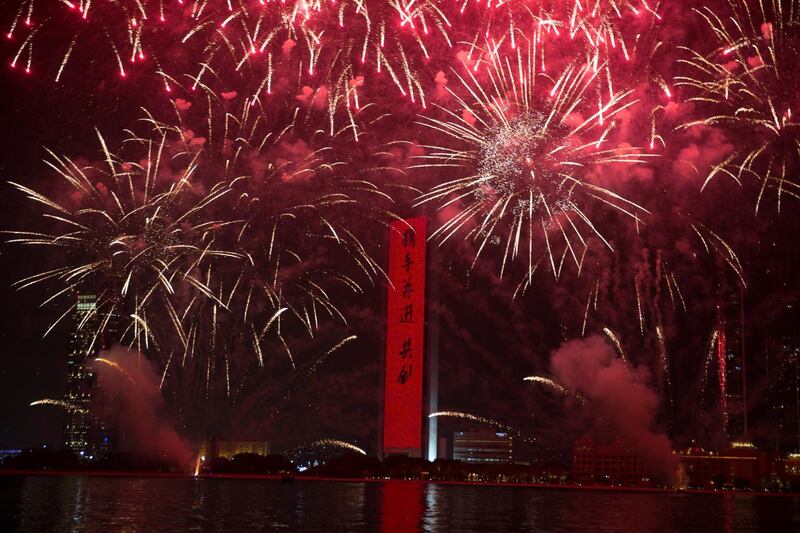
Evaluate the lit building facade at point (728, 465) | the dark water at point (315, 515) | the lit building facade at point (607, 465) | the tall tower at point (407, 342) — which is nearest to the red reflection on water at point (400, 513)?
the dark water at point (315, 515)

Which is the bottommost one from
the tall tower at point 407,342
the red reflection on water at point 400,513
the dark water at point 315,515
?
the dark water at point 315,515

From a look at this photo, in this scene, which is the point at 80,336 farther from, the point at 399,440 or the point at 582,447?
the point at 582,447

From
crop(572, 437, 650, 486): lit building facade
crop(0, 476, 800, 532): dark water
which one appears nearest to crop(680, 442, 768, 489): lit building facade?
crop(572, 437, 650, 486): lit building facade

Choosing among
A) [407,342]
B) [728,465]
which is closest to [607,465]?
[728,465]

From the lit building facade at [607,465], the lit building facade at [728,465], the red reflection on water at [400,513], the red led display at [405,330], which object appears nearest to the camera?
the red reflection on water at [400,513]

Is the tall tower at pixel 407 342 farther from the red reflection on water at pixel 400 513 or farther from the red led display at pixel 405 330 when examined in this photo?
the red reflection on water at pixel 400 513

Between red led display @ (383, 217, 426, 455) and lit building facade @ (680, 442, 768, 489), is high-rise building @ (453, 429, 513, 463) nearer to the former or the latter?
lit building facade @ (680, 442, 768, 489)

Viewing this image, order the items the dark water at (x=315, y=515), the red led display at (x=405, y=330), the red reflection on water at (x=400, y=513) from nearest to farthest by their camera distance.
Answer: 1. the dark water at (x=315, y=515)
2. the red reflection on water at (x=400, y=513)
3. the red led display at (x=405, y=330)

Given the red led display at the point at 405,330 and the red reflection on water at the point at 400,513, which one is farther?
the red led display at the point at 405,330

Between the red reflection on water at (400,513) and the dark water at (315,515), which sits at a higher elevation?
the red reflection on water at (400,513)
